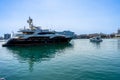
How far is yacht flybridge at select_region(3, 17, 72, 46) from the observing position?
51.3m

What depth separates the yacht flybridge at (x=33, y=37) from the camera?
2021 inches

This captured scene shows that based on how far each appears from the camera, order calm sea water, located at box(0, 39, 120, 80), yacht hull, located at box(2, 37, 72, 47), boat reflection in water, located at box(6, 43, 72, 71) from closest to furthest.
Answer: calm sea water, located at box(0, 39, 120, 80), boat reflection in water, located at box(6, 43, 72, 71), yacht hull, located at box(2, 37, 72, 47)

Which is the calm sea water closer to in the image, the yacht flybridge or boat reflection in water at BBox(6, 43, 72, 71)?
boat reflection in water at BBox(6, 43, 72, 71)

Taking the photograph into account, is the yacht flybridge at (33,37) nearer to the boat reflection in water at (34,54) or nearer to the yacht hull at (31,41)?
the yacht hull at (31,41)

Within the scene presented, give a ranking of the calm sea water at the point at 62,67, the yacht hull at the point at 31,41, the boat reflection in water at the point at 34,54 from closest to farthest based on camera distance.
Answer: the calm sea water at the point at 62,67, the boat reflection in water at the point at 34,54, the yacht hull at the point at 31,41

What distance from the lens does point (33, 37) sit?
52.6 m

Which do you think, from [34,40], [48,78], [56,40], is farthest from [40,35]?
[48,78]

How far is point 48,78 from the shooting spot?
504 inches

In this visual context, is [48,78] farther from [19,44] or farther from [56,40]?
[56,40]

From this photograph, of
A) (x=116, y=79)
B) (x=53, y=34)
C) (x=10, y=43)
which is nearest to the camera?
(x=116, y=79)

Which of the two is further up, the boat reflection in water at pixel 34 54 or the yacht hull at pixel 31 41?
the yacht hull at pixel 31 41

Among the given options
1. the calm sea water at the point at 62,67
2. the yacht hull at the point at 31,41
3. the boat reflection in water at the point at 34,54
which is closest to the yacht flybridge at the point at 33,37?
the yacht hull at the point at 31,41

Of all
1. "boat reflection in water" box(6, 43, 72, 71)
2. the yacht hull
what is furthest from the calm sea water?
the yacht hull

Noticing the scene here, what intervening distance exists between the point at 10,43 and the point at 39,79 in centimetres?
4081
